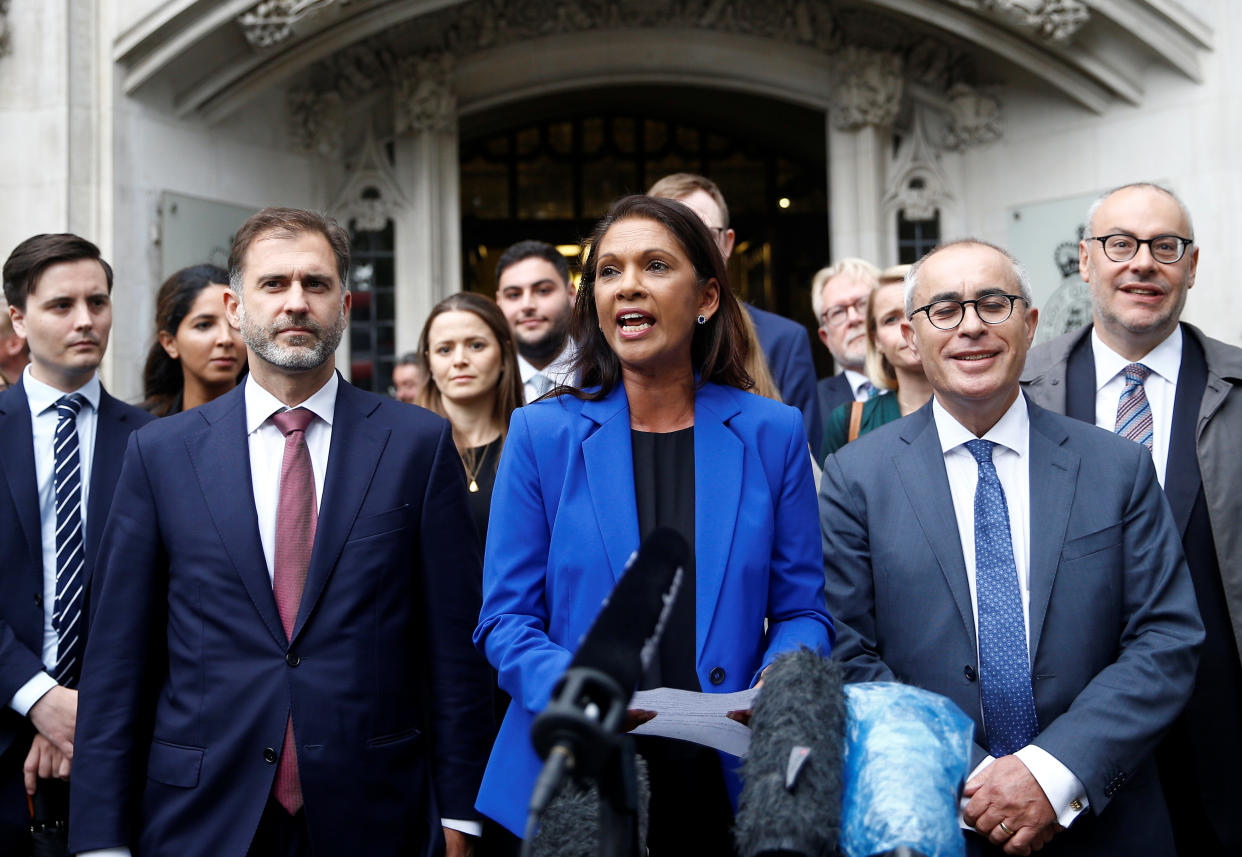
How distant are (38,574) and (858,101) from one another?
679 centimetres

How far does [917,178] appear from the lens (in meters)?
8.91

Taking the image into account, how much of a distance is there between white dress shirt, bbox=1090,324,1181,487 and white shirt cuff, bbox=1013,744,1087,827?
1290mm

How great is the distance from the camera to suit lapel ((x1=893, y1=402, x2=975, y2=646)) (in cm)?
268

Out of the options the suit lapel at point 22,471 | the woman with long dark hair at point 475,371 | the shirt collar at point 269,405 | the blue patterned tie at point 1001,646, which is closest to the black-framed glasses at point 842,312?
the woman with long dark hair at point 475,371

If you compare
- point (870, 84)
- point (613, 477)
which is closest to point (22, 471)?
point (613, 477)

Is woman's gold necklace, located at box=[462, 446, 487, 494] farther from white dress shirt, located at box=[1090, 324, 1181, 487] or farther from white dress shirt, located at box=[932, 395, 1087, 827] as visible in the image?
white dress shirt, located at box=[1090, 324, 1181, 487]

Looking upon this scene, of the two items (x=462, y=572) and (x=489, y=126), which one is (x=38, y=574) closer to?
(x=462, y=572)

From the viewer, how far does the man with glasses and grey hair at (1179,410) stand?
127 inches

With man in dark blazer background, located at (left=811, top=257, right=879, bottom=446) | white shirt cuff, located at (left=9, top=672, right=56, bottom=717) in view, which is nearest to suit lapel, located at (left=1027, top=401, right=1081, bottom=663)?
man in dark blazer background, located at (left=811, top=257, right=879, bottom=446)

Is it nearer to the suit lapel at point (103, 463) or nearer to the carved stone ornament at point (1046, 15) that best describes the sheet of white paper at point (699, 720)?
the suit lapel at point (103, 463)

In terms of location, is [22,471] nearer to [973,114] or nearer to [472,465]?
[472,465]

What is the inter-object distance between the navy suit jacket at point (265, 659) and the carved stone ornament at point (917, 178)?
662 cm

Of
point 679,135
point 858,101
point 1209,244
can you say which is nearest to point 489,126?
point 679,135

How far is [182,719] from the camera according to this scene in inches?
106
